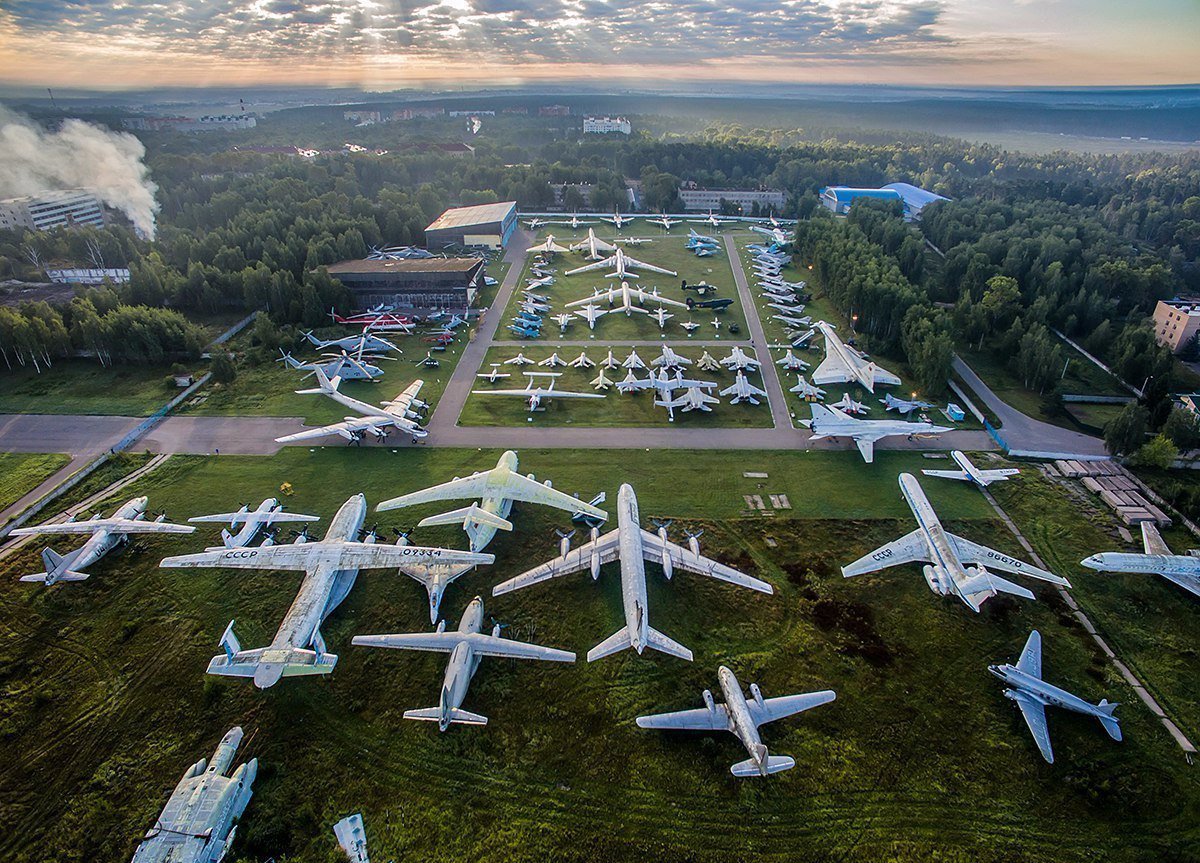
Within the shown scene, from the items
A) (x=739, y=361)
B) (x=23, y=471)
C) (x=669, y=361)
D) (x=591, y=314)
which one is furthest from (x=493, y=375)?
(x=23, y=471)

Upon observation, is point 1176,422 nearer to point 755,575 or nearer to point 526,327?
point 755,575

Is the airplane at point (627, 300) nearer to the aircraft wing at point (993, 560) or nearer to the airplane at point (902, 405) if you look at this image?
the airplane at point (902, 405)

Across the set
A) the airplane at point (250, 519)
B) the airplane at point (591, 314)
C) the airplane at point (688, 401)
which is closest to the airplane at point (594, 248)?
the airplane at point (591, 314)

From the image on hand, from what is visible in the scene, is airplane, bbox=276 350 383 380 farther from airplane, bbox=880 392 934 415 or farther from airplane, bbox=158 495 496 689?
airplane, bbox=880 392 934 415

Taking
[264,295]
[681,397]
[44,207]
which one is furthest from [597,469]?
[44,207]

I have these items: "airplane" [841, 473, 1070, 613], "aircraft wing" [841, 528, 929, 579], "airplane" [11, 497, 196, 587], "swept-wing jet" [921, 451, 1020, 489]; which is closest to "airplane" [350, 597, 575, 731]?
"aircraft wing" [841, 528, 929, 579]
